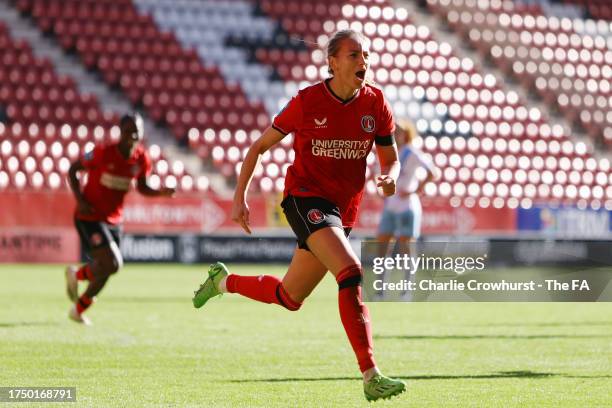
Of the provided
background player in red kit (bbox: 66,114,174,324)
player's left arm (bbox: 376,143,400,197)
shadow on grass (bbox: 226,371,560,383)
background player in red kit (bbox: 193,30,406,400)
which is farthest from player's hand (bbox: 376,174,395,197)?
background player in red kit (bbox: 66,114,174,324)

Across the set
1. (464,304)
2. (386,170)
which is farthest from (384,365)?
(464,304)

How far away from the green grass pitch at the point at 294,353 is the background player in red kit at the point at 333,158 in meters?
0.83

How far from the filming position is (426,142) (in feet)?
96.5

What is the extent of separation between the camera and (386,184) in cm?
660

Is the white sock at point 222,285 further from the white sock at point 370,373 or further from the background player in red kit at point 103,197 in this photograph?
the background player in red kit at point 103,197

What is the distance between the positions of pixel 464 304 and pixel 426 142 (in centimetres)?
1362

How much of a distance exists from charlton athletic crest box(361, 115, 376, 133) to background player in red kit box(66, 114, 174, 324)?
17.3 ft

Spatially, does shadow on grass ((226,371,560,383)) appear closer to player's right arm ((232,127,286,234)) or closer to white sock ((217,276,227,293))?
white sock ((217,276,227,293))

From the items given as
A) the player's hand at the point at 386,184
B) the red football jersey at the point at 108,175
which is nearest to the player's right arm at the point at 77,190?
the red football jersey at the point at 108,175

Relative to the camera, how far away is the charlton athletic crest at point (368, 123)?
22.5 feet

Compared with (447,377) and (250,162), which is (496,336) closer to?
(447,377)

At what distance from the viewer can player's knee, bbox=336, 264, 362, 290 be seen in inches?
253

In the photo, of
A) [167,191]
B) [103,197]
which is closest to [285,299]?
[167,191]

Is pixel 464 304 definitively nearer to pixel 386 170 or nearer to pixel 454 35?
pixel 386 170
